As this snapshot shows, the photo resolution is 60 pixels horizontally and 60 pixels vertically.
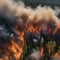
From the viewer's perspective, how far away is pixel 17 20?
1705 cm

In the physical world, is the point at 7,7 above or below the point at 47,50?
above

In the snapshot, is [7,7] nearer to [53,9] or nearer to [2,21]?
[2,21]

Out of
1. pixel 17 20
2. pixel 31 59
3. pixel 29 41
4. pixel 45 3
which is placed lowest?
pixel 31 59

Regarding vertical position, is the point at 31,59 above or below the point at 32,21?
below

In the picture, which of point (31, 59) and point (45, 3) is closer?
point (31, 59)

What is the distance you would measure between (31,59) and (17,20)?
8.17ft

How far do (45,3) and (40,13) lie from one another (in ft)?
2.52

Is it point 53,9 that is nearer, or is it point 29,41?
point 29,41

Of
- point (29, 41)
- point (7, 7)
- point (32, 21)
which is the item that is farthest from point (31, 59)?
point (7, 7)

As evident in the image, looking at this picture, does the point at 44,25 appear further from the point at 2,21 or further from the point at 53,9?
the point at 2,21

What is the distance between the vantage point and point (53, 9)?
18156 millimetres

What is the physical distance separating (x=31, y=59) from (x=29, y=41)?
1126 millimetres

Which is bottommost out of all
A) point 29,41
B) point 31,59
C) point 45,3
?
point 31,59

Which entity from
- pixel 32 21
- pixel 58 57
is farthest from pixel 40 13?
pixel 58 57
